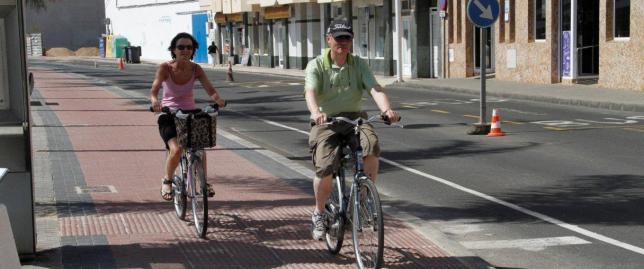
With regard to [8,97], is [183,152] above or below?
below

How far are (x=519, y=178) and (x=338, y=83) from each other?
5.19 m

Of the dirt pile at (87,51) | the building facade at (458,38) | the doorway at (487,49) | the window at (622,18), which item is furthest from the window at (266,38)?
the dirt pile at (87,51)

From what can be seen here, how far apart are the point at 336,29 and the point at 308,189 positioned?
407 cm

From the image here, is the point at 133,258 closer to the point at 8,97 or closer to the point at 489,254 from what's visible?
the point at 8,97

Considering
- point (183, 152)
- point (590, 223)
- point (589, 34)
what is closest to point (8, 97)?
point (183, 152)

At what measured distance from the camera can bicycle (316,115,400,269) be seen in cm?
671

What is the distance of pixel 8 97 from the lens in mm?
7465

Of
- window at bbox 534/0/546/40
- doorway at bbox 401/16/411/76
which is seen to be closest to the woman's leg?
window at bbox 534/0/546/40

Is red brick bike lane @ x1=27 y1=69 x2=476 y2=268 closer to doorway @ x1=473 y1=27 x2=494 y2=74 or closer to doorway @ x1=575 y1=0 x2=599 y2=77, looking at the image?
doorway @ x1=575 y1=0 x2=599 y2=77

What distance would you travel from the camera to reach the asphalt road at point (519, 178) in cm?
836

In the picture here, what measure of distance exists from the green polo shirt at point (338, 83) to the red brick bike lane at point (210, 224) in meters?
1.09

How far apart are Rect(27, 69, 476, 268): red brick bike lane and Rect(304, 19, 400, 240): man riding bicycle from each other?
0.66 metres

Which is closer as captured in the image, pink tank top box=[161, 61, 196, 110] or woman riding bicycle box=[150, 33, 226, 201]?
woman riding bicycle box=[150, 33, 226, 201]

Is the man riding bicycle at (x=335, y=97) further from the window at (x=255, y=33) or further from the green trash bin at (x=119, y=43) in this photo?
the green trash bin at (x=119, y=43)
